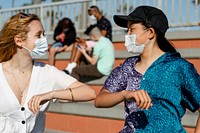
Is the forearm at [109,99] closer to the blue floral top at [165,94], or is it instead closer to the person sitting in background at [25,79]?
the blue floral top at [165,94]

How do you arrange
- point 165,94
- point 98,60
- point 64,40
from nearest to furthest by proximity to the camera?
point 165,94 < point 98,60 < point 64,40

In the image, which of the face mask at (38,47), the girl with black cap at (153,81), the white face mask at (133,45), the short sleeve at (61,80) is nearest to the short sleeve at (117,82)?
the girl with black cap at (153,81)

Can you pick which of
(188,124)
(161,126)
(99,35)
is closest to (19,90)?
(161,126)

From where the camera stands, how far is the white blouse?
3.83m

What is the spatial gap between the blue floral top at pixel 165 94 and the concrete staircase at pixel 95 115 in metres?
2.89

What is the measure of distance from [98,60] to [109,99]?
520cm

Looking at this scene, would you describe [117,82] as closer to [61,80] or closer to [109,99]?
[109,99]

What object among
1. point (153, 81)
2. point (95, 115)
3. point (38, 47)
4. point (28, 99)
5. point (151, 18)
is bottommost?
point (95, 115)

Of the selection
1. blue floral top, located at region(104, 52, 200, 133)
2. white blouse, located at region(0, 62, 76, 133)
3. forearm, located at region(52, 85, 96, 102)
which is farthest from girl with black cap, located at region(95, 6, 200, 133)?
white blouse, located at region(0, 62, 76, 133)

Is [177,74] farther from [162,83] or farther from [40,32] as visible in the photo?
[40,32]

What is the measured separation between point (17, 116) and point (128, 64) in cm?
81

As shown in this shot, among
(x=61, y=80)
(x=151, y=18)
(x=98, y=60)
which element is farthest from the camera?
(x=98, y=60)

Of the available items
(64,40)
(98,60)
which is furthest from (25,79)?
(64,40)

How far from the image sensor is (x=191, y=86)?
11.3 ft
